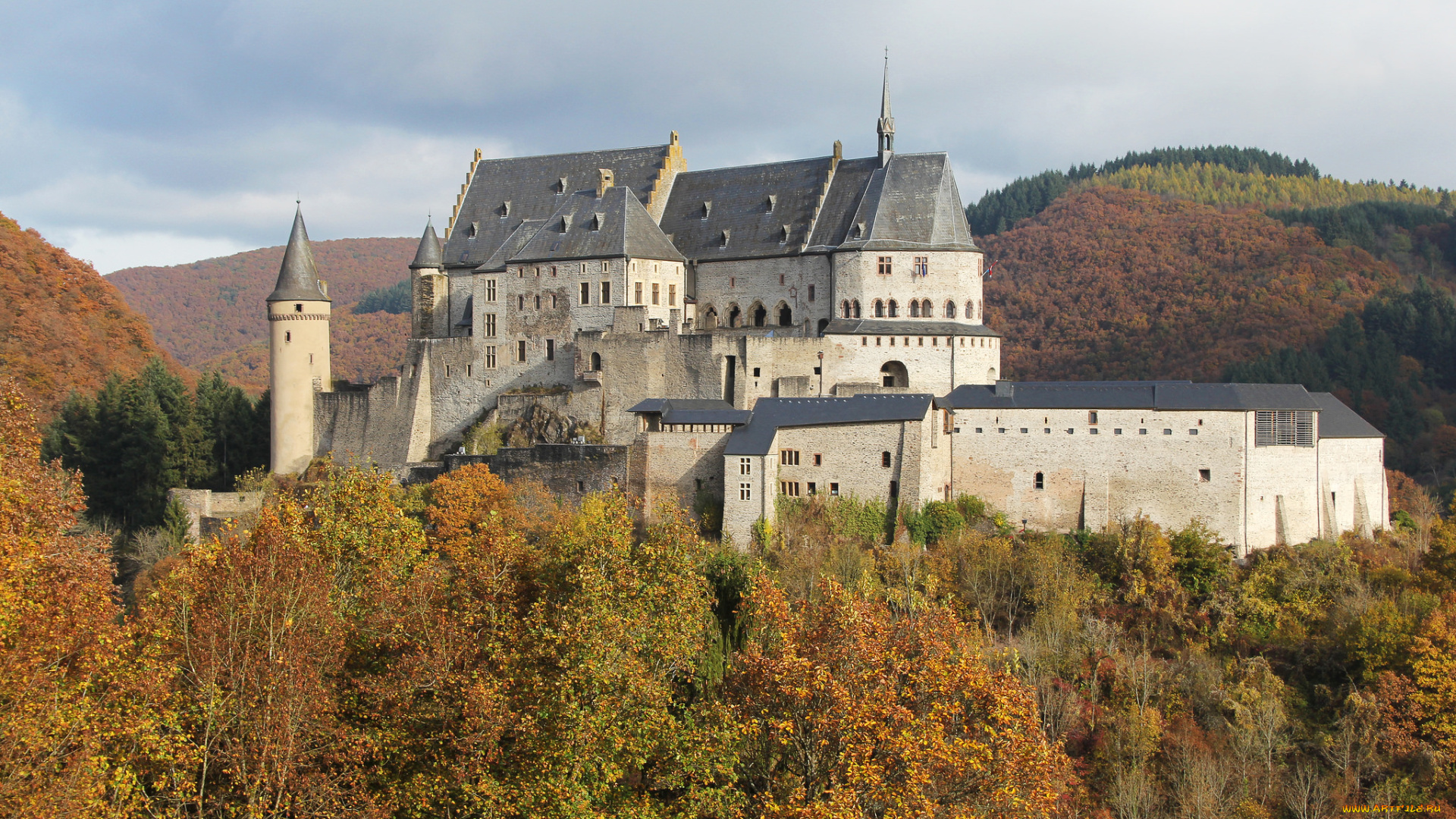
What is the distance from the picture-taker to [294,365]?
171 feet

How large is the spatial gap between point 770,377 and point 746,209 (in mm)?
10390

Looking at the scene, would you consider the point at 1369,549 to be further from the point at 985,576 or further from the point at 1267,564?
the point at 985,576

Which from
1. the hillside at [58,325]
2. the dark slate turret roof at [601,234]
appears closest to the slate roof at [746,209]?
the dark slate turret roof at [601,234]

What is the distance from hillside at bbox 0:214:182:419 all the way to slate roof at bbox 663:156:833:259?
25941 mm

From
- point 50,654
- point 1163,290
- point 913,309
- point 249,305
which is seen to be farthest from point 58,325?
point 1163,290

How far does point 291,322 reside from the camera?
52000 millimetres

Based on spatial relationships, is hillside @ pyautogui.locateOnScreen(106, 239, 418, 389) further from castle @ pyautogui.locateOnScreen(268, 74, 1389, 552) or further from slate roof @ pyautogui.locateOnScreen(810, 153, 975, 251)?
slate roof @ pyautogui.locateOnScreen(810, 153, 975, 251)

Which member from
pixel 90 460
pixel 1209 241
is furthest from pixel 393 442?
pixel 1209 241

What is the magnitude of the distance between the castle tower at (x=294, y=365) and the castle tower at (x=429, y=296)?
467cm

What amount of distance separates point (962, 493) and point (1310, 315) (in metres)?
51.5

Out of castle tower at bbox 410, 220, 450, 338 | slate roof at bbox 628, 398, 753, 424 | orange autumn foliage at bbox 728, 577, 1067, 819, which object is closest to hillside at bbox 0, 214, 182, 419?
castle tower at bbox 410, 220, 450, 338

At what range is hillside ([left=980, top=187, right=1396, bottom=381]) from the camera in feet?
266

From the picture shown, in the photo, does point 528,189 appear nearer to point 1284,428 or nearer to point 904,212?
point 904,212

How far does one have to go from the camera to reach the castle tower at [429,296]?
183ft
